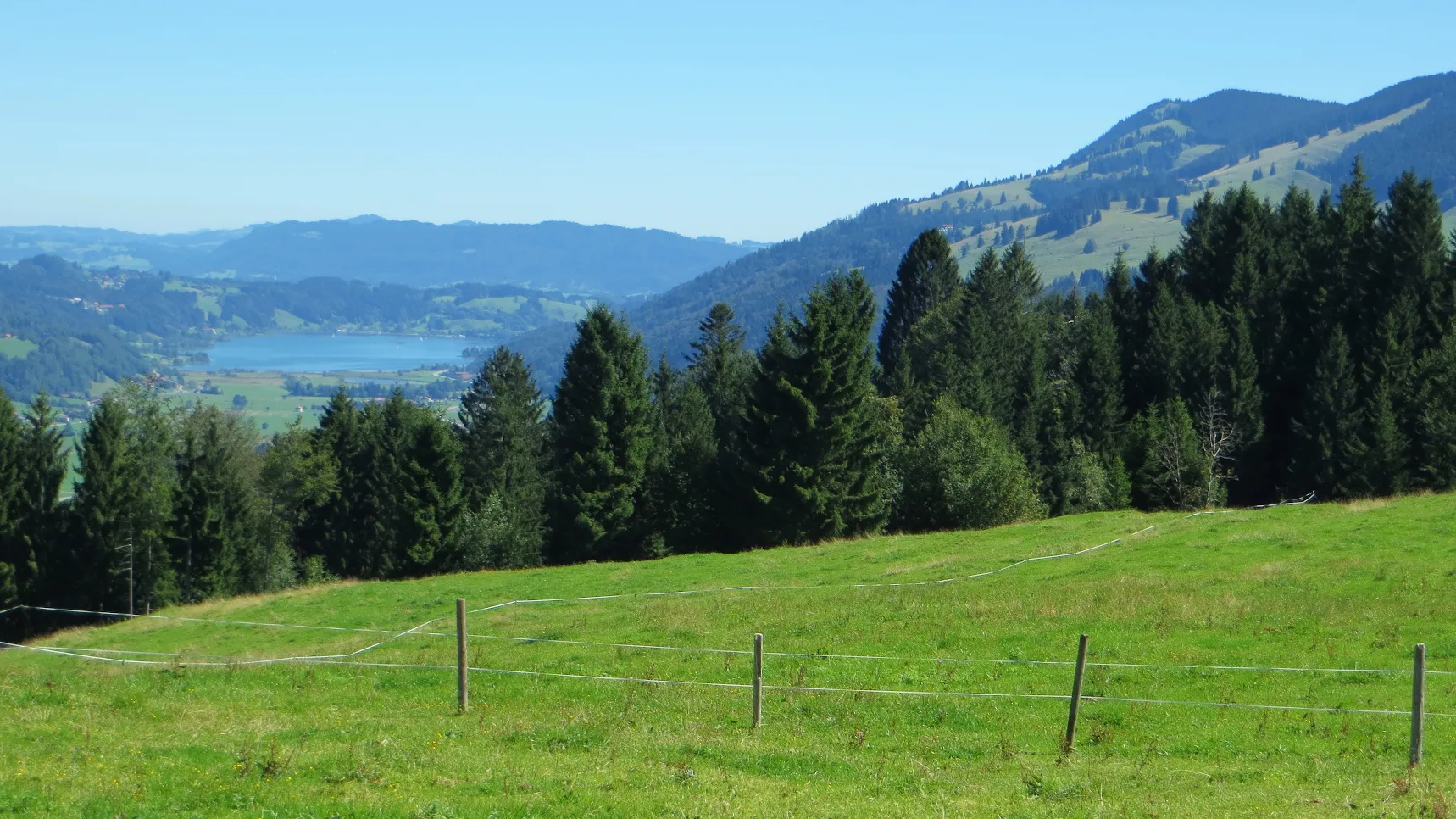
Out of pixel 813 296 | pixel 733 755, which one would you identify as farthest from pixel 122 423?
pixel 733 755

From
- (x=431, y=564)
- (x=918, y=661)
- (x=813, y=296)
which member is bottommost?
(x=431, y=564)

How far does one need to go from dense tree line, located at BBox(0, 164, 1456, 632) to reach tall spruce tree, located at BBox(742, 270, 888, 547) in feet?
0.42

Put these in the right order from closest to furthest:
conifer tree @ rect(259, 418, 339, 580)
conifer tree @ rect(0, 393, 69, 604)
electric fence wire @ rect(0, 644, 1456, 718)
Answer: electric fence wire @ rect(0, 644, 1456, 718), conifer tree @ rect(0, 393, 69, 604), conifer tree @ rect(259, 418, 339, 580)

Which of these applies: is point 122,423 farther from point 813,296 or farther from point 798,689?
point 798,689

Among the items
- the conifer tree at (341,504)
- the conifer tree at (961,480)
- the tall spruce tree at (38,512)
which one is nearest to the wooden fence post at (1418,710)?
the conifer tree at (961,480)

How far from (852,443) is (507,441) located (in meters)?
30.4

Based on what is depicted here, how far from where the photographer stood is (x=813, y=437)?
5459 centimetres

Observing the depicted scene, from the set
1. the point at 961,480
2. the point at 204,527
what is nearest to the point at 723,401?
the point at 961,480

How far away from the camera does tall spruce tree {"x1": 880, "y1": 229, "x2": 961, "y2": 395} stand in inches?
3994

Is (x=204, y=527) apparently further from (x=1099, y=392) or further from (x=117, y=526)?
(x=1099, y=392)

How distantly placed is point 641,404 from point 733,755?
4622 cm

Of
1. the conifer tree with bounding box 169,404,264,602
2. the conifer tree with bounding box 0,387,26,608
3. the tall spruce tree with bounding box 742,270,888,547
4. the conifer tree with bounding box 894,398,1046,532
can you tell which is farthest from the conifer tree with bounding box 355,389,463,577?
the conifer tree with bounding box 894,398,1046,532

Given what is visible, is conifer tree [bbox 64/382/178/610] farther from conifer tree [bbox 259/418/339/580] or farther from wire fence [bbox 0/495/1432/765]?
wire fence [bbox 0/495/1432/765]

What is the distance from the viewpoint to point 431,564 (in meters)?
60.1
